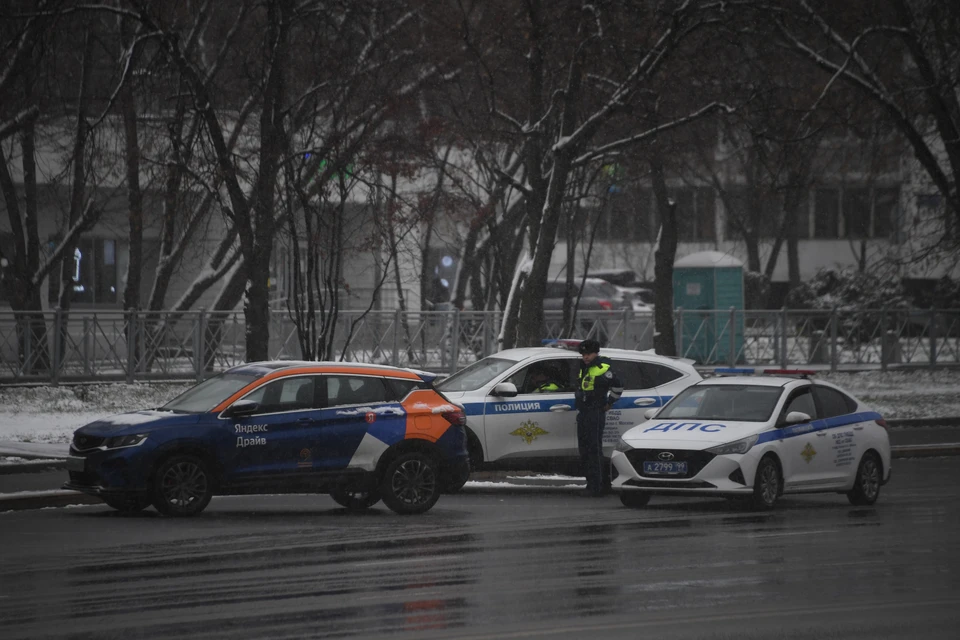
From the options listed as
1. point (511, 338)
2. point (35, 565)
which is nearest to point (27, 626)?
point (35, 565)

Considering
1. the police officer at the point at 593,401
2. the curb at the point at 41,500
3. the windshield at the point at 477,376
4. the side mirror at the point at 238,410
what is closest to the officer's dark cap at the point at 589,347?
the police officer at the point at 593,401

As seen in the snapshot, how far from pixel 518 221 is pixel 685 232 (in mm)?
34396

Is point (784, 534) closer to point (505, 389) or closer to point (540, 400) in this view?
point (505, 389)

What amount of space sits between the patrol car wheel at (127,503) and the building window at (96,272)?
28.5m

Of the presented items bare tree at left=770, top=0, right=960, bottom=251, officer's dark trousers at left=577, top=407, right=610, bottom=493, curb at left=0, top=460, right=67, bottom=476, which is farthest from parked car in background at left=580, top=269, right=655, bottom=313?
curb at left=0, top=460, right=67, bottom=476

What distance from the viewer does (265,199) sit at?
2114cm

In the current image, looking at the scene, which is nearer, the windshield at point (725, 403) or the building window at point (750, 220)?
the windshield at point (725, 403)

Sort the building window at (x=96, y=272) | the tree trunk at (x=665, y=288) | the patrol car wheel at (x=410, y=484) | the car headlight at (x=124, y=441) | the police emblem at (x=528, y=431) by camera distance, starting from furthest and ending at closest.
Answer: the building window at (x=96, y=272)
the tree trunk at (x=665, y=288)
the police emblem at (x=528, y=431)
the patrol car wheel at (x=410, y=484)
the car headlight at (x=124, y=441)

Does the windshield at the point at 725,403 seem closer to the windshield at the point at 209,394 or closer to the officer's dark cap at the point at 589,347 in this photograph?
the officer's dark cap at the point at 589,347

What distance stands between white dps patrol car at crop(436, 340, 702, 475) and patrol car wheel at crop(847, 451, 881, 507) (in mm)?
2533

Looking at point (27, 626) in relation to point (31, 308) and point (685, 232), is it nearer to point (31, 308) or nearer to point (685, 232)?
point (31, 308)

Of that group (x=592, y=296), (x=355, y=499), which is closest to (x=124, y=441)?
(x=355, y=499)

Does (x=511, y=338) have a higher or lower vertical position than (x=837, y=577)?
higher

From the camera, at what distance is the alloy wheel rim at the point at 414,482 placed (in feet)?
46.4
